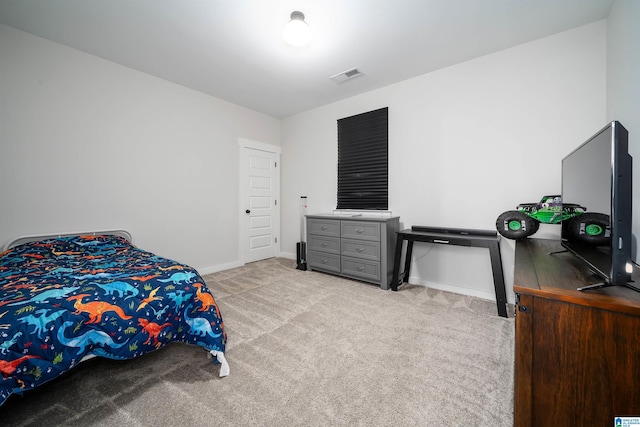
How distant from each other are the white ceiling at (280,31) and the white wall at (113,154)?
11.4 inches

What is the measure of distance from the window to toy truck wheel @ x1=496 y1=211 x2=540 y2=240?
152 centimetres

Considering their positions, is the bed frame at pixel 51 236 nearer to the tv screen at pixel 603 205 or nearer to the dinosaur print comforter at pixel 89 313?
the dinosaur print comforter at pixel 89 313

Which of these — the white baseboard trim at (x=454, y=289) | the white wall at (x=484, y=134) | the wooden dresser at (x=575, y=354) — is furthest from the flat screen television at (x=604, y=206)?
the white baseboard trim at (x=454, y=289)

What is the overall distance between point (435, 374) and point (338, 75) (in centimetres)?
327

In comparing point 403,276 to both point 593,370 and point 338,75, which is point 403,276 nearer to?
point 593,370

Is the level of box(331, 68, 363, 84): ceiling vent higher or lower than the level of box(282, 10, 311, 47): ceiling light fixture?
higher

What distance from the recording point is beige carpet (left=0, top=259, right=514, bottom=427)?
1.28 m

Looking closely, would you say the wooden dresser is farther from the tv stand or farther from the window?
the window

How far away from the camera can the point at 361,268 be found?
3.28m

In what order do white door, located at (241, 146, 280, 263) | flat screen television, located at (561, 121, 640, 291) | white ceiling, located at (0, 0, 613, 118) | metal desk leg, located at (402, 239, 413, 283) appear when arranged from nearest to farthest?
flat screen television, located at (561, 121, 640, 291) < white ceiling, located at (0, 0, 613, 118) < metal desk leg, located at (402, 239, 413, 283) < white door, located at (241, 146, 280, 263)

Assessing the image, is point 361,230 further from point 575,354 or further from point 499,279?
point 575,354

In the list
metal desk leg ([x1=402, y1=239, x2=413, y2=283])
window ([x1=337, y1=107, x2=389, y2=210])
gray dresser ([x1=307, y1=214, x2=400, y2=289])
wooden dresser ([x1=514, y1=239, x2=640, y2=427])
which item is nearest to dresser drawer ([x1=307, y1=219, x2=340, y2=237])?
gray dresser ([x1=307, y1=214, x2=400, y2=289])

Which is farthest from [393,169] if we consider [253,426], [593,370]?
[253,426]

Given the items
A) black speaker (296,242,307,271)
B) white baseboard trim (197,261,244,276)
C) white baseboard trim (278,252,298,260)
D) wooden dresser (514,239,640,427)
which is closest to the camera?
wooden dresser (514,239,640,427)
